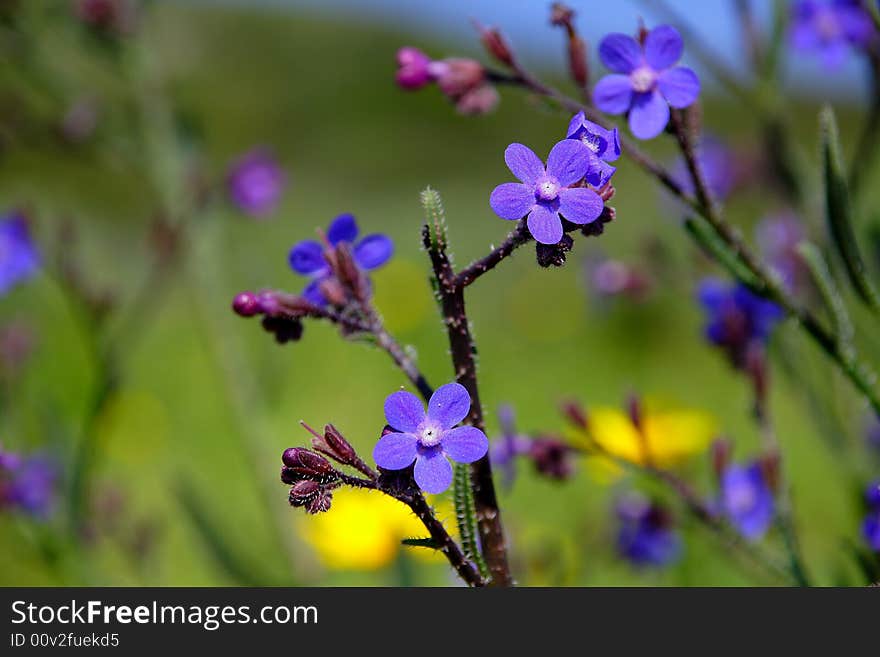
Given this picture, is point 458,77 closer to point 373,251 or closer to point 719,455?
point 373,251

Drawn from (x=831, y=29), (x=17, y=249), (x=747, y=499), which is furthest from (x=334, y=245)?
(x=17, y=249)

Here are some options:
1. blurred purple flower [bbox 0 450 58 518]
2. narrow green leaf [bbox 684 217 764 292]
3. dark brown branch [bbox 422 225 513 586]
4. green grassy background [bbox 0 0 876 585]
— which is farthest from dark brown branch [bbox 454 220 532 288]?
blurred purple flower [bbox 0 450 58 518]

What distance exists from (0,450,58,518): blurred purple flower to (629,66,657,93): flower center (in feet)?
3.11

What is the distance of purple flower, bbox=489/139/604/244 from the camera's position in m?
0.58

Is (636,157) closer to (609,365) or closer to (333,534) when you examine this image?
(333,534)

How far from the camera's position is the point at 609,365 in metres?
3.90

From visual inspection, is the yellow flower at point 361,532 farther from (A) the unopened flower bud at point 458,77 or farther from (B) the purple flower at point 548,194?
(B) the purple flower at point 548,194

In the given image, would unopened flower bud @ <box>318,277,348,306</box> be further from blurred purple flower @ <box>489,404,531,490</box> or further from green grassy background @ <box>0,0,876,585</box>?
blurred purple flower @ <box>489,404,531,490</box>

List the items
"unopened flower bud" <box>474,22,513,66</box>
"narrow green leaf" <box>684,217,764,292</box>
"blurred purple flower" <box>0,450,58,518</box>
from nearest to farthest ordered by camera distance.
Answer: "narrow green leaf" <box>684,217,764,292</box> → "unopened flower bud" <box>474,22,513,66</box> → "blurred purple flower" <box>0,450,58,518</box>

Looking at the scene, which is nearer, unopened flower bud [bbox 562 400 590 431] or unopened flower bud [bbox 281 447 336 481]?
unopened flower bud [bbox 281 447 336 481]

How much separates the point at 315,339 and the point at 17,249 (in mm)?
2766

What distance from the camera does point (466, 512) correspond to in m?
0.60

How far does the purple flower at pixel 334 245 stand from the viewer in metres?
0.72

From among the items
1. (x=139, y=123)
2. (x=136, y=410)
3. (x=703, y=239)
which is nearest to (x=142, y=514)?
(x=136, y=410)
